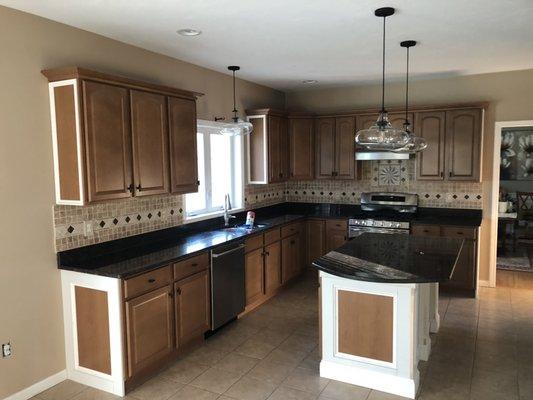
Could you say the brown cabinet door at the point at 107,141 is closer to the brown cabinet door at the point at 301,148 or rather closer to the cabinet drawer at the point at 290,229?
the cabinet drawer at the point at 290,229

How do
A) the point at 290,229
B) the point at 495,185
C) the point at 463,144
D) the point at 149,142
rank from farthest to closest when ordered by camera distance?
the point at 290,229 < the point at 495,185 < the point at 463,144 < the point at 149,142

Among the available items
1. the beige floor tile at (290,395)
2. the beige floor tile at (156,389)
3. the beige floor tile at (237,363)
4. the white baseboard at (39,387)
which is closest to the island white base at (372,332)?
the beige floor tile at (290,395)

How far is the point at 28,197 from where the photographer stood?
118 inches

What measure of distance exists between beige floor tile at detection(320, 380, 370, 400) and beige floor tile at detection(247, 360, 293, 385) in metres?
0.36

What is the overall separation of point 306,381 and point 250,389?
0.42m

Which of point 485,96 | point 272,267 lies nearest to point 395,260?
point 272,267

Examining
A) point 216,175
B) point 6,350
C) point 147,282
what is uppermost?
point 216,175

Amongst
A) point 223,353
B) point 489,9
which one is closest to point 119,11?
point 489,9

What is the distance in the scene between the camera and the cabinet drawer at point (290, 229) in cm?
533

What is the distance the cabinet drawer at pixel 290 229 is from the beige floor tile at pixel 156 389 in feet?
8.01

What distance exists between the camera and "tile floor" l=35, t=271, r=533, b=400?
308 cm

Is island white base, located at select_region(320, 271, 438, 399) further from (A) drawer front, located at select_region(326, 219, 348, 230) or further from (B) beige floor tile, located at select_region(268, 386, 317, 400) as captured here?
(A) drawer front, located at select_region(326, 219, 348, 230)

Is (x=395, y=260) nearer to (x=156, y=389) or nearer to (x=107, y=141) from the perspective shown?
(x=156, y=389)

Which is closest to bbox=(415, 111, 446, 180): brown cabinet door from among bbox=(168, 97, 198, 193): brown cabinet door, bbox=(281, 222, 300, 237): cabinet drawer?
bbox=(281, 222, 300, 237): cabinet drawer
